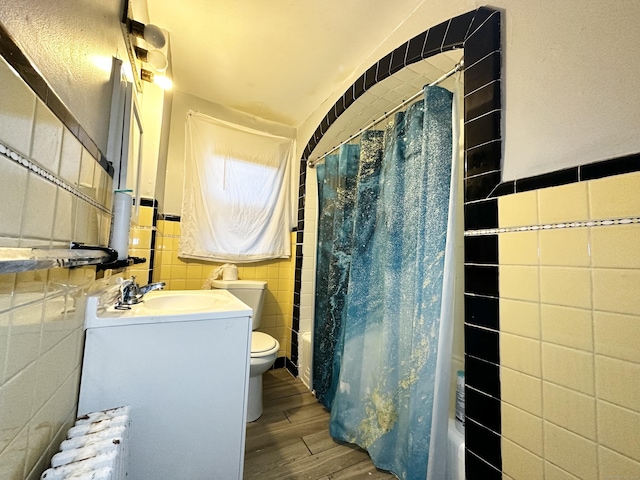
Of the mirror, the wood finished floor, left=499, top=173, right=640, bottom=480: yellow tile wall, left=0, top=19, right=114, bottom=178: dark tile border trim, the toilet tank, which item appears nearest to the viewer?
left=0, top=19, right=114, bottom=178: dark tile border trim

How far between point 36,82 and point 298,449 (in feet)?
5.55

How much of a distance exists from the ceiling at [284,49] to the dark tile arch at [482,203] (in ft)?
0.54

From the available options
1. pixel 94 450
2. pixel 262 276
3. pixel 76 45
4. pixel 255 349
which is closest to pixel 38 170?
pixel 76 45

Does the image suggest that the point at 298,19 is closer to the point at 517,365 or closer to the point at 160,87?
the point at 160,87

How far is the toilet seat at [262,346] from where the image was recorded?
152 cm

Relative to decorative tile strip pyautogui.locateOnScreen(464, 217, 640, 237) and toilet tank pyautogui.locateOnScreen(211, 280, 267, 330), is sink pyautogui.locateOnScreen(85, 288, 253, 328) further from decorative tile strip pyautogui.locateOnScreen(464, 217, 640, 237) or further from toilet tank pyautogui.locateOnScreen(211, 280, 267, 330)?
decorative tile strip pyautogui.locateOnScreen(464, 217, 640, 237)

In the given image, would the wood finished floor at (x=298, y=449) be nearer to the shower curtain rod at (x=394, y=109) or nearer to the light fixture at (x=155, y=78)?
the shower curtain rod at (x=394, y=109)

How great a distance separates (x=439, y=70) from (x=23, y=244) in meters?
1.60

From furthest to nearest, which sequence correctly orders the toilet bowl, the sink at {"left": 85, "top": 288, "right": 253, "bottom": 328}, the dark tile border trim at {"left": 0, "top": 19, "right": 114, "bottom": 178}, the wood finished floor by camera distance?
1. the toilet bowl
2. the wood finished floor
3. the sink at {"left": 85, "top": 288, "right": 253, "bottom": 328}
4. the dark tile border trim at {"left": 0, "top": 19, "right": 114, "bottom": 178}

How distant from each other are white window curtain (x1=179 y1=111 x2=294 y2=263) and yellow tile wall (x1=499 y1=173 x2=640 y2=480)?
179 cm

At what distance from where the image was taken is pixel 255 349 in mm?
1556

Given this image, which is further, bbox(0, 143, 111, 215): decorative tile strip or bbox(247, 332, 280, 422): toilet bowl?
bbox(247, 332, 280, 422): toilet bowl

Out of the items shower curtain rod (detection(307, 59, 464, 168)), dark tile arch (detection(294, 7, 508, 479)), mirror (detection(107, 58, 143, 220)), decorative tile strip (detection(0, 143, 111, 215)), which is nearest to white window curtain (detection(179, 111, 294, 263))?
shower curtain rod (detection(307, 59, 464, 168))

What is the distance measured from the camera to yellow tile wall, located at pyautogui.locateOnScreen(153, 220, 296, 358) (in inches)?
78.4
